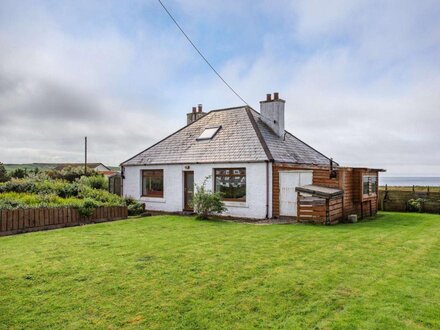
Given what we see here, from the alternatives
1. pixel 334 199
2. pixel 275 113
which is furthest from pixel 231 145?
pixel 334 199

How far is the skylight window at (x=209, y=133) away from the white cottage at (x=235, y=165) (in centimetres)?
6

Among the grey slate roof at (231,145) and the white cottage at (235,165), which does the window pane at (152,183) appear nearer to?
the white cottage at (235,165)

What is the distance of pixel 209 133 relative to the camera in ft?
64.7

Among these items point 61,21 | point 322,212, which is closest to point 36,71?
point 61,21

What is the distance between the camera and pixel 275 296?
527 centimetres

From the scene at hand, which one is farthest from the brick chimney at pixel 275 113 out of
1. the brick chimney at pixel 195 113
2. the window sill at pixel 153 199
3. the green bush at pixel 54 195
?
the green bush at pixel 54 195

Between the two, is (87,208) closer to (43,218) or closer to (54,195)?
(43,218)

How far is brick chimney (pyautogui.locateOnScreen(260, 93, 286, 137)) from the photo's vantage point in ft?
63.1

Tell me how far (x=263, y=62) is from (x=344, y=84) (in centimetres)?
390

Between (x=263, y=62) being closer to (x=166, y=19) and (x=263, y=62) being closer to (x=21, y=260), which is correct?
(x=166, y=19)

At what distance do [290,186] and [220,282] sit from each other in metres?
9.83

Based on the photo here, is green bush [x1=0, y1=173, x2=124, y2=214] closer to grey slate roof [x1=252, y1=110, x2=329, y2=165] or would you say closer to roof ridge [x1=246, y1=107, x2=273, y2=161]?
roof ridge [x1=246, y1=107, x2=273, y2=161]

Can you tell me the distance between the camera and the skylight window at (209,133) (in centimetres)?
1931

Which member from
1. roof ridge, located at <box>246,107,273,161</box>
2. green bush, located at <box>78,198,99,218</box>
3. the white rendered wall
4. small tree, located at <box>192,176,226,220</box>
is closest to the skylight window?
roof ridge, located at <box>246,107,273,161</box>
